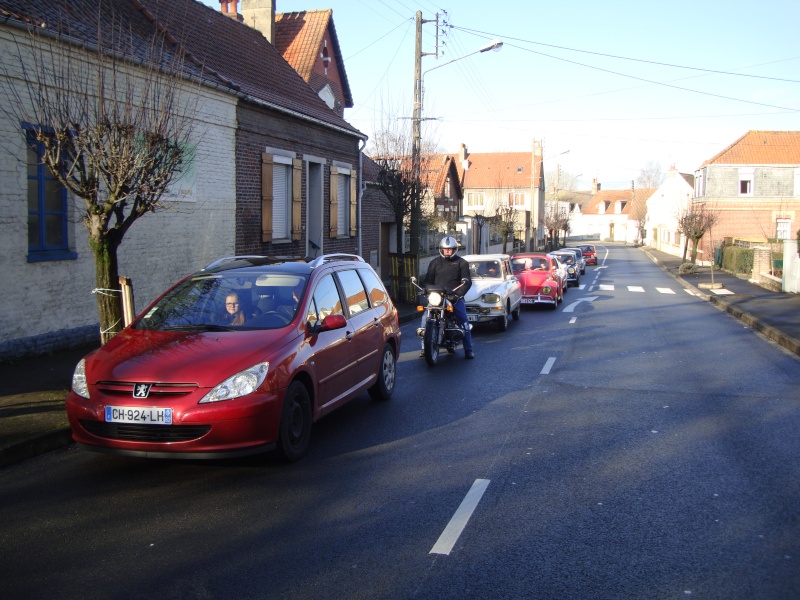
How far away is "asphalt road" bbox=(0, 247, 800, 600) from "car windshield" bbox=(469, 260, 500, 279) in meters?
8.22

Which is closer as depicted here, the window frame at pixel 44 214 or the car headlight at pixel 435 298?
the window frame at pixel 44 214

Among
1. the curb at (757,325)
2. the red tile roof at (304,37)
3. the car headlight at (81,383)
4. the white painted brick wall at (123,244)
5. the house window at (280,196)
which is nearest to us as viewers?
the car headlight at (81,383)

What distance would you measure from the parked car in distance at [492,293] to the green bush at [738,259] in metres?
21.6

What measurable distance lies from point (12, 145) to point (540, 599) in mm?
8949

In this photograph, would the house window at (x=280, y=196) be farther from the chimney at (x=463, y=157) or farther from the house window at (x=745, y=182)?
the chimney at (x=463, y=157)

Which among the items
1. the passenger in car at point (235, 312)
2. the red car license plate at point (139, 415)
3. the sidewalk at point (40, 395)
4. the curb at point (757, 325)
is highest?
the passenger in car at point (235, 312)

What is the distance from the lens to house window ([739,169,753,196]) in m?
55.3

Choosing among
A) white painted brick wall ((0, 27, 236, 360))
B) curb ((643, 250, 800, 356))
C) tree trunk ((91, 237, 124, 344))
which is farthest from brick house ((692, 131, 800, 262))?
tree trunk ((91, 237, 124, 344))

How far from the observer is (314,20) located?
2738 centimetres

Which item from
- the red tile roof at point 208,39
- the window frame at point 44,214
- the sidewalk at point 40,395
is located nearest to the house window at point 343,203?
the red tile roof at point 208,39

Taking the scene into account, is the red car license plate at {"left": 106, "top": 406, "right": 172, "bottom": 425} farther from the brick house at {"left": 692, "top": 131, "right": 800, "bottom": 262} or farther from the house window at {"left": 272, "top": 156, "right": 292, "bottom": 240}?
the brick house at {"left": 692, "top": 131, "right": 800, "bottom": 262}

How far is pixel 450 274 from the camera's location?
39.7 ft

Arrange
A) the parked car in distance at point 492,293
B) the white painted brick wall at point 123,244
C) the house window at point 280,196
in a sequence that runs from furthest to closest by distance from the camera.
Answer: the house window at point 280,196 < the parked car in distance at point 492,293 < the white painted brick wall at point 123,244

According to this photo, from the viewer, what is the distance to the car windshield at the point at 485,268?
681 inches
